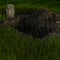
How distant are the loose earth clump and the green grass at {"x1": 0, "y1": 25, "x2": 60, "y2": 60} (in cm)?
184

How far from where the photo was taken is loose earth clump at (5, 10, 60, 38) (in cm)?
748

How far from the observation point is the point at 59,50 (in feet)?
16.8

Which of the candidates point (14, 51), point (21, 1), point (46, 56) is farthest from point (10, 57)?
point (21, 1)

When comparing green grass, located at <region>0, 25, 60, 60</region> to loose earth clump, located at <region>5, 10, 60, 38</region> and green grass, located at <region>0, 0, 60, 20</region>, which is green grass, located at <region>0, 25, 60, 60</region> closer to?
loose earth clump, located at <region>5, 10, 60, 38</region>

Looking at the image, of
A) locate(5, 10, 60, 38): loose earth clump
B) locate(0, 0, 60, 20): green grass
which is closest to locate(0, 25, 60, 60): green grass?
locate(5, 10, 60, 38): loose earth clump

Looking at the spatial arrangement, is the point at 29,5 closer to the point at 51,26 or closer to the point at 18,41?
the point at 51,26

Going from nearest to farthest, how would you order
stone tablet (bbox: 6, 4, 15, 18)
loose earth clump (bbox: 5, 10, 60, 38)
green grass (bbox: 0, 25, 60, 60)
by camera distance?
green grass (bbox: 0, 25, 60, 60) → loose earth clump (bbox: 5, 10, 60, 38) → stone tablet (bbox: 6, 4, 15, 18)

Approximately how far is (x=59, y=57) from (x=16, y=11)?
13.5 m

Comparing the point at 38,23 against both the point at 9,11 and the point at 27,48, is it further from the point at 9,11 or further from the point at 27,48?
the point at 9,11

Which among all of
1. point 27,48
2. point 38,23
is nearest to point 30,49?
point 27,48

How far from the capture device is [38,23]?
808 cm

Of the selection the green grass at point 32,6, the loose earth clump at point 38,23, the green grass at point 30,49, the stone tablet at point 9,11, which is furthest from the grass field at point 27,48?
the stone tablet at point 9,11

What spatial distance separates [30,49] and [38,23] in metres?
2.97

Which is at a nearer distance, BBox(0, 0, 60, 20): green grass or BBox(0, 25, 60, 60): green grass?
BBox(0, 25, 60, 60): green grass
